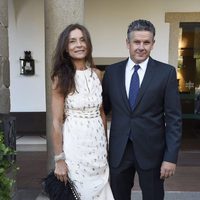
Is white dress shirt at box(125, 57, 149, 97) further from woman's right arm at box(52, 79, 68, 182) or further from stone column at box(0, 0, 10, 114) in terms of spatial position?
stone column at box(0, 0, 10, 114)

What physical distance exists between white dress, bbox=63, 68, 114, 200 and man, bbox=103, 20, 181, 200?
156 millimetres

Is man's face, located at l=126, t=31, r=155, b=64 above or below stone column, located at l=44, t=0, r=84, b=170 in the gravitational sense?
below

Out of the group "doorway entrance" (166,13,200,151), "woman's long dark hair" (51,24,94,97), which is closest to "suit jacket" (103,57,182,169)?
"woman's long dark hair" (51,24,94,97)

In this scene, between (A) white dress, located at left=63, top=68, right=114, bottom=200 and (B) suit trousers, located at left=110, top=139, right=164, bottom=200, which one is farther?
(B) suit trousers, located at left=110, top=139, right=164, bottom=200

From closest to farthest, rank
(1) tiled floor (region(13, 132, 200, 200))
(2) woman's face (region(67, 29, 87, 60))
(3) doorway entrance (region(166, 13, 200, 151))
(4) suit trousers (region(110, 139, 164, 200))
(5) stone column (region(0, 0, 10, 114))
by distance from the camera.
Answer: (2) woman's face (region(67, 29, 87, 60))
(4) suit trousers (region(110, 139, 164, 200))
(5) stone column (region(0, 0, 10, 114))
(1) tiled floor (region(13, 132, 200, 200))
(3) doorway entrance (region(166, 13, 200, 151))

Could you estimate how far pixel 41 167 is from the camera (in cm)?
664

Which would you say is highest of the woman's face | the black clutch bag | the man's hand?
the woman's face

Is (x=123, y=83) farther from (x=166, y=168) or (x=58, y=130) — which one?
(x=166, y=168)

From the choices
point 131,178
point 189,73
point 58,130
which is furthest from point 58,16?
point 189,73

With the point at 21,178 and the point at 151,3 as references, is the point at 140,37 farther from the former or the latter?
the point at 151,3

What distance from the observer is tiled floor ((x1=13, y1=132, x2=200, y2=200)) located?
5491 millimetres

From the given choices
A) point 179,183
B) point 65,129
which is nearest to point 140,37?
point 65,129

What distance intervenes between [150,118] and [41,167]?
162 inches

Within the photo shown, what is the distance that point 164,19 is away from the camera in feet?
26.0
